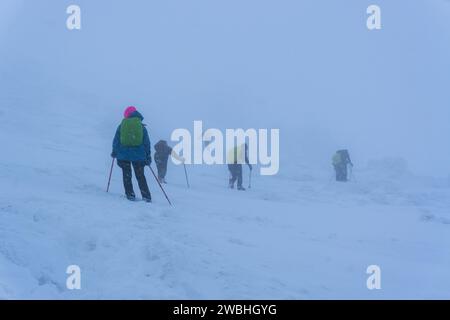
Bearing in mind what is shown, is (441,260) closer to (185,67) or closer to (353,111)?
(353,111)

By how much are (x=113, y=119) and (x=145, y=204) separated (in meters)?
20.8

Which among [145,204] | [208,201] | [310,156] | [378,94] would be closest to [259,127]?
[310,156]

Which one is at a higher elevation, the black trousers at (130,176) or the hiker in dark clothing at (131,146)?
the hiker in dark clothing at (131,146)

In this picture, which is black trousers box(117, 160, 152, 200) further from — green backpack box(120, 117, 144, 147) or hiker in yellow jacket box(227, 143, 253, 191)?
hiker in yellow jacket box(227, 143, 253, 191)

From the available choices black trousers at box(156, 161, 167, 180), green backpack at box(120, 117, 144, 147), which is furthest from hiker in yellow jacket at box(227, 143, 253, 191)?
green backpack at box(120, 117, 144, 147)

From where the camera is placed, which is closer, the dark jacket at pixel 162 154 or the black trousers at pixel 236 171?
the dark jacket at pixel 162 154

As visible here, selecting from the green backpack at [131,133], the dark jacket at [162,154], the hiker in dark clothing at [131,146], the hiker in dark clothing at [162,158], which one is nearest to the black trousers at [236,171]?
the hiker in dark clothing at [162,158]

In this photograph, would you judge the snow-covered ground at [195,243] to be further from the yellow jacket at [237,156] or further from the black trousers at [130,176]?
the yellow jacket at [237,156]

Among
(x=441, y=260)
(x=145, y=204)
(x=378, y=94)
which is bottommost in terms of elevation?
(x=441, y=260)

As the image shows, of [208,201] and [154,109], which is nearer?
[208,201]

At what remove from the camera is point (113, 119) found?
97.1 ft

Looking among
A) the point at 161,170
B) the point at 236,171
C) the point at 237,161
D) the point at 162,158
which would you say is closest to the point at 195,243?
the point at 161,170

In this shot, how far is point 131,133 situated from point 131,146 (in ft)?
0.79

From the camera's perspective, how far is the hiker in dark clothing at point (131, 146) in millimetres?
9867
